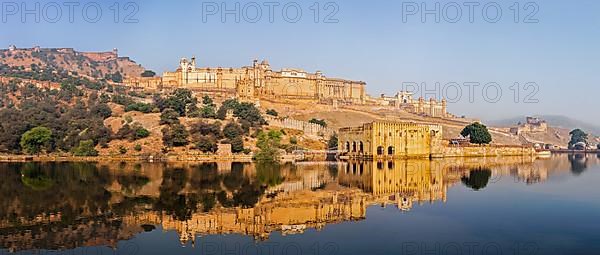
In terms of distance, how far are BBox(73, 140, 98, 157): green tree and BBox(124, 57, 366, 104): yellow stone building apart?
34891 mm

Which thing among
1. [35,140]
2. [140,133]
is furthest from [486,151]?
[35,140]

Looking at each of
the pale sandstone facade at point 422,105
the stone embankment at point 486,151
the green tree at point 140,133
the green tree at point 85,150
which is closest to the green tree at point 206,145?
Answer: the green tree at point 140,133

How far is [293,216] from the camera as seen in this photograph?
605 inches

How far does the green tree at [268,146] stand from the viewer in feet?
138

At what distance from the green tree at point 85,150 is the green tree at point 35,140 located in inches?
133

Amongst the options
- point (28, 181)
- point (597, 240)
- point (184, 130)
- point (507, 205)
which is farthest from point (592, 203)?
point (184, 130)

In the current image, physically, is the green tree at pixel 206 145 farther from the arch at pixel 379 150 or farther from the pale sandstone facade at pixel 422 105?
the pale sandstone facade at pixel 422 105

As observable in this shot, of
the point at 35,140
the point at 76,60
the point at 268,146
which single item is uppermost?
the point at 76,60

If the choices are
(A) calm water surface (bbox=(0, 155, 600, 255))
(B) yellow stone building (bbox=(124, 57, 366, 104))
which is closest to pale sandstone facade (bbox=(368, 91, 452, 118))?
(B) yellow stone building (bbox=(124, 57, 366, 104))

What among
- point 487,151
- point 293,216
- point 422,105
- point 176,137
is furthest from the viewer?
point 422,105

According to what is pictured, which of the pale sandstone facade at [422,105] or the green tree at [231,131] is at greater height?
the pale sandstone facade at [422,105]

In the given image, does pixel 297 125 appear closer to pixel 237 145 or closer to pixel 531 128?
pixel 237 145

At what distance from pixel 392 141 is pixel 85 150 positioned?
2481 cm

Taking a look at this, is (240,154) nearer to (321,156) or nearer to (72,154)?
(321,156)
